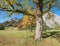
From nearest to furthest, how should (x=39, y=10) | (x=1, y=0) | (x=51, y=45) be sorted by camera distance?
(x=51, y=45)
(x=1, y=0)
(x=39, y=10)

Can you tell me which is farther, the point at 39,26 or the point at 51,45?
the point at 39,26

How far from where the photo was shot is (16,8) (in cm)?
1480

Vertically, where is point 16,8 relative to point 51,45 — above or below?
above

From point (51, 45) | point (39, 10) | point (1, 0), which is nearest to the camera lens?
point (51, 45)

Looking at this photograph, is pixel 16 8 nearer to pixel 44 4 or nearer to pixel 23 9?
pixel 23 9

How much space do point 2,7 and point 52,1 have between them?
426cm

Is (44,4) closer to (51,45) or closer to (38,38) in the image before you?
(38,38)

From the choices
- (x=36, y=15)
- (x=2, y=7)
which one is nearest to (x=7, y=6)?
(x=2, y=7)

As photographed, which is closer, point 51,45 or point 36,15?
point 51,45

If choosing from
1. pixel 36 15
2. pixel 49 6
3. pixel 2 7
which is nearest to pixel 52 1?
pixel 49 6

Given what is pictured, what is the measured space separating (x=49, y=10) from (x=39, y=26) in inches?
72.8

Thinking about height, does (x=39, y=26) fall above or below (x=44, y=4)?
below

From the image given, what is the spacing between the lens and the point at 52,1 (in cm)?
1503

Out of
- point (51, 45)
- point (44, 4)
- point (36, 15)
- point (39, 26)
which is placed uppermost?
point (44, 4)
